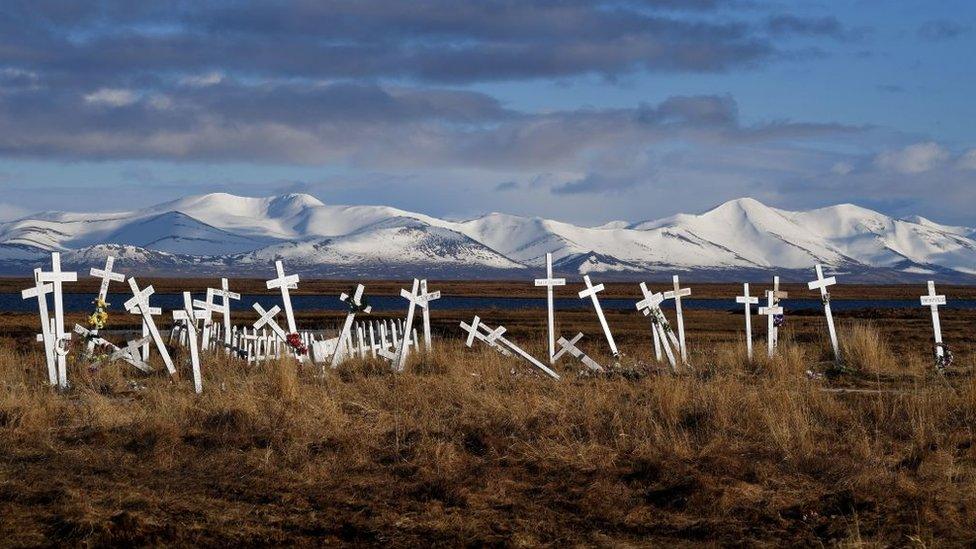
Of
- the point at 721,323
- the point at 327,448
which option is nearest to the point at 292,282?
the point at 327,448

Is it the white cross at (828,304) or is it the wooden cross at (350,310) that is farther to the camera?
the white cross at (828,304)

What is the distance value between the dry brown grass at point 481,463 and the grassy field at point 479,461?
0.10ft

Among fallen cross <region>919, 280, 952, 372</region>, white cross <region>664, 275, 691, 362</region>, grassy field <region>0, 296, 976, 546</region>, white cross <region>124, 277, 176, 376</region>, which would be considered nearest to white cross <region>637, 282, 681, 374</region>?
white cross <region>664, 275, 691, 362</region>

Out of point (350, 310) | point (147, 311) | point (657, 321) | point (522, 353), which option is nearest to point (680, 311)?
point (657, 321)

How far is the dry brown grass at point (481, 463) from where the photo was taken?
357 inches

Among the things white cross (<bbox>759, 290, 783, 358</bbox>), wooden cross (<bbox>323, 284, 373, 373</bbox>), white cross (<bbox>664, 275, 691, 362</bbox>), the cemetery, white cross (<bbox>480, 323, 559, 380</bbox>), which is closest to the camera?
the cemetery

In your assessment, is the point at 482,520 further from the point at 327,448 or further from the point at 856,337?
the point at 856,337

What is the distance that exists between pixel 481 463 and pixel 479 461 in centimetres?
8

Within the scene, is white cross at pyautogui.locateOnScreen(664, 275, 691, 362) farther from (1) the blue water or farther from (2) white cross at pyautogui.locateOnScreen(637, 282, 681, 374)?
(1) the blue water

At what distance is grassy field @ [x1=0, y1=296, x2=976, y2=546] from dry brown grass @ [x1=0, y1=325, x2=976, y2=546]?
0.03 metres

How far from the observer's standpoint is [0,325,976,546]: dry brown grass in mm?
9070

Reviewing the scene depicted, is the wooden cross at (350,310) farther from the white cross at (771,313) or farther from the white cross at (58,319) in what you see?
the white cross at (771,313)

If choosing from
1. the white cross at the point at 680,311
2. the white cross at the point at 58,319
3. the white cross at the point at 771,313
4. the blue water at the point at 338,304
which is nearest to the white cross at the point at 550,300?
the white cross at the point at 680,311

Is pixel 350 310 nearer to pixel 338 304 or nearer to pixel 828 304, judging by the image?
pixel 828 304
